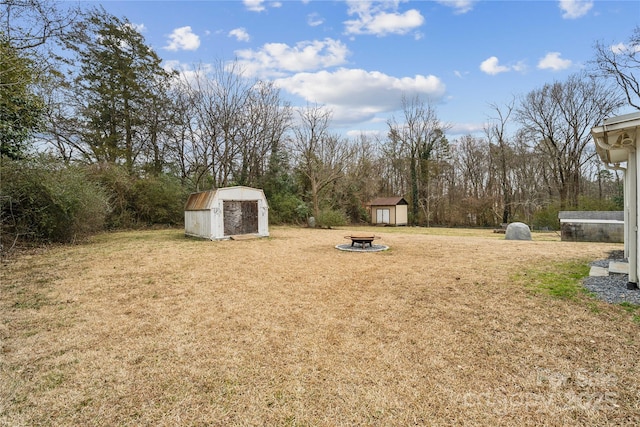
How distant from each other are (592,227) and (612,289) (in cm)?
810

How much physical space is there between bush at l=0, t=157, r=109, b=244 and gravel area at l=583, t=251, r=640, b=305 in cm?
1210

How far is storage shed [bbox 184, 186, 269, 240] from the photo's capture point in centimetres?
1165

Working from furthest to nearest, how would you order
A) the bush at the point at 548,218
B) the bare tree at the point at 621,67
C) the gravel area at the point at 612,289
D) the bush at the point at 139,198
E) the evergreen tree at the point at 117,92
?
1. the bush at the point at 548,218
2. the evergreen tree at the point at 117,92
3. the bare tree at the point at 621,67
4. the bush at the point at 139,198
5. the gravel area at the point at 612,289

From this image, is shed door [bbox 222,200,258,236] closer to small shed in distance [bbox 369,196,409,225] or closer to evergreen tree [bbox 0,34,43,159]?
evergreen tree [bbox 0,34,43,159]

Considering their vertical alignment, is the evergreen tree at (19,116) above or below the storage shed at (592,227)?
above

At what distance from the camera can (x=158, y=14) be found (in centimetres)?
947

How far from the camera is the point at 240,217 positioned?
12.6 metres

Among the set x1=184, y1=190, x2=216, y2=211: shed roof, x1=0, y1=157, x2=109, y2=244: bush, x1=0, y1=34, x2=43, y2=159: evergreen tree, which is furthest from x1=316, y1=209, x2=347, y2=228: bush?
x1=0, y1=34, x2=43, y2=159: evergreen tree

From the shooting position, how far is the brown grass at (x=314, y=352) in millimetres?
2205

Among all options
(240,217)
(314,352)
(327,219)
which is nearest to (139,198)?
(240,217)

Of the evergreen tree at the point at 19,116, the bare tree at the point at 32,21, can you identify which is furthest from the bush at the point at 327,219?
the bare tree at the point at 32,21

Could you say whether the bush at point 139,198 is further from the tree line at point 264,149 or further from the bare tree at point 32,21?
the bare tree at point 32,21

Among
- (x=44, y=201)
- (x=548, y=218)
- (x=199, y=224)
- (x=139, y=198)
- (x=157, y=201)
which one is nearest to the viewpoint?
(x=44, y=201)

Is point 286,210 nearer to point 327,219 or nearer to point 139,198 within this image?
point 327,219
